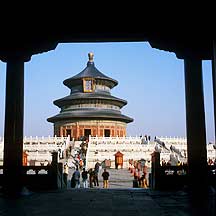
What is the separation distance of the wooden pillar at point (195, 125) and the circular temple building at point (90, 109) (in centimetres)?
3552

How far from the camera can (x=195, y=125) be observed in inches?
414

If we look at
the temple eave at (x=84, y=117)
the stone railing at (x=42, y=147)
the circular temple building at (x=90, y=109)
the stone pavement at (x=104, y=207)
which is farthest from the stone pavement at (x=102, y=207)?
the temple eave at (x=84, y=117)

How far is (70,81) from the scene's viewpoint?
53906 millimetres

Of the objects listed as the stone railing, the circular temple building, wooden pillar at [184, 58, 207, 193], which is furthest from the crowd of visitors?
the circular temple building

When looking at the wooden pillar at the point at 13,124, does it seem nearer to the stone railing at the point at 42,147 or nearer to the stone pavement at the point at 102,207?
the stone pavement at the point at 102,207

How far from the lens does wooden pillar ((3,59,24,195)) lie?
409 inches

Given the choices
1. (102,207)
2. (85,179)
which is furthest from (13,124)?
(85,179)

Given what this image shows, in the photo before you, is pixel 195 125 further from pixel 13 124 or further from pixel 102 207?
pixel 13 124

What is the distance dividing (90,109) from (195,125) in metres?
38.5

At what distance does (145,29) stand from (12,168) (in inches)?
197

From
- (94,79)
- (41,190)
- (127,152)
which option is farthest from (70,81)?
(41,190)

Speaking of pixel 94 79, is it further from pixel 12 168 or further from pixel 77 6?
pixel 77 6

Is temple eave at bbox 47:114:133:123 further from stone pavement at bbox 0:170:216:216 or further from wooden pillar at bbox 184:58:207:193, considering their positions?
stone pavement at bbox 0:170:216:216

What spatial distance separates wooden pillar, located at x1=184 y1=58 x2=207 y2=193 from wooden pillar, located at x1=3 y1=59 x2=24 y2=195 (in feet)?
14.7
